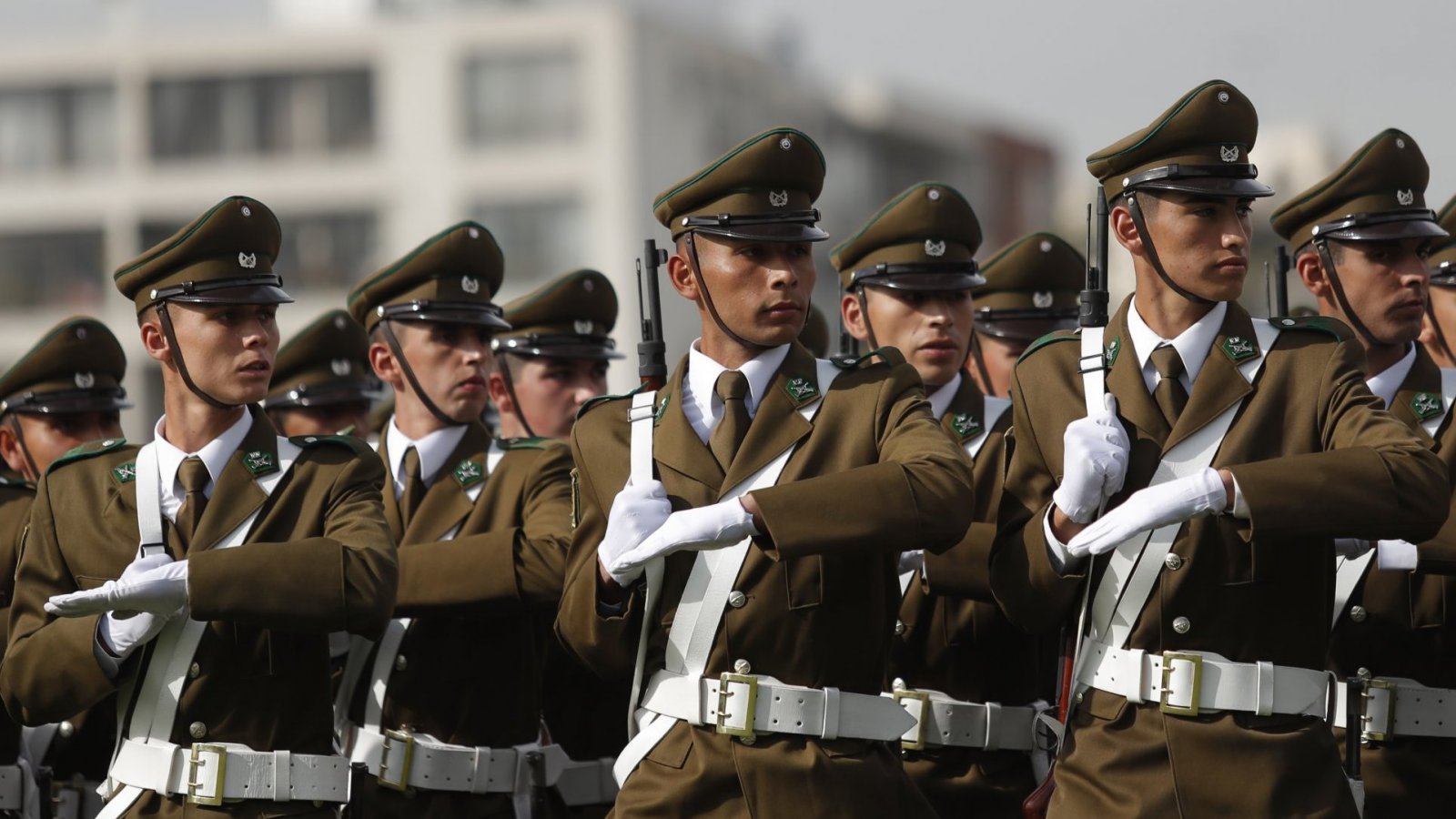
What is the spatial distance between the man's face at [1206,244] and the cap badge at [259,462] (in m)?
2.91

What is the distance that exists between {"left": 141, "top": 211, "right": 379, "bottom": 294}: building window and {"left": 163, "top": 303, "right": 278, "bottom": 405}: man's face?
55.1 meters

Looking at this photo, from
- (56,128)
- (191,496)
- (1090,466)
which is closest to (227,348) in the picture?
(191,496)

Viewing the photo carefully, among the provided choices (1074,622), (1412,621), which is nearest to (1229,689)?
(1074,622)

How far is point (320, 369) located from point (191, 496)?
397 cm

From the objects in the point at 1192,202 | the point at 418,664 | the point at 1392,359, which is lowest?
the point at 418,664

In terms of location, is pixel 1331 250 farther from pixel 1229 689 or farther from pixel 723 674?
pixel 723 674

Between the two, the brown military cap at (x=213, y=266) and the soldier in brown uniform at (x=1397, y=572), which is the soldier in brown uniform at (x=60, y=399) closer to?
the brown military cap at (x=213, y=266)

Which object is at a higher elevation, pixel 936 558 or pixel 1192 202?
pixel 1192 202

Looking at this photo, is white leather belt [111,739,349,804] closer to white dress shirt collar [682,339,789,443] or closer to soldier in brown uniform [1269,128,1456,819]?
white dress shirt collar [682,339,789,443]

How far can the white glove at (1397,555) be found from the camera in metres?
6.94

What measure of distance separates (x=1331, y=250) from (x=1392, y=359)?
0.52 m

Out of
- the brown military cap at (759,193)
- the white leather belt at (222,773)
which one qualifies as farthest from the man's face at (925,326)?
the white leather belt at (222,773)

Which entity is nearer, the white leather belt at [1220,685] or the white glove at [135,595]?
the white leather belt at [1220,685]

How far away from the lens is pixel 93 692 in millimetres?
6656
